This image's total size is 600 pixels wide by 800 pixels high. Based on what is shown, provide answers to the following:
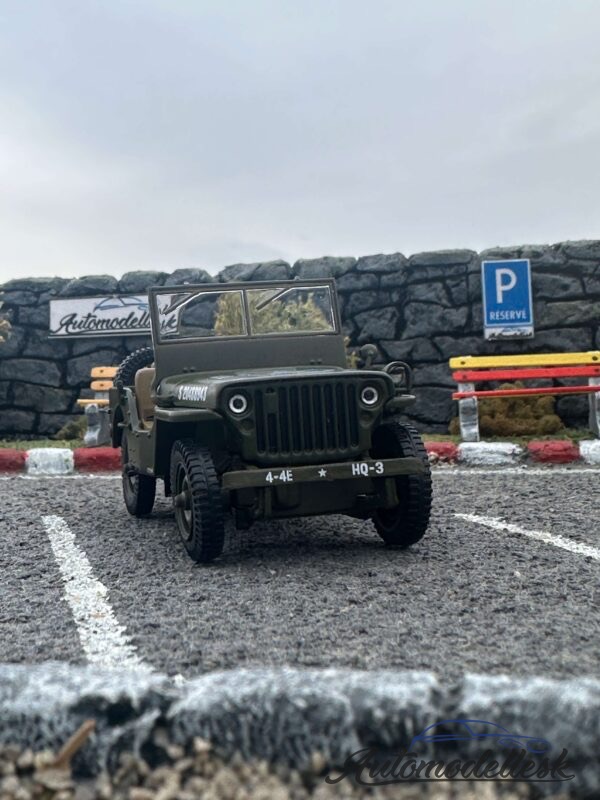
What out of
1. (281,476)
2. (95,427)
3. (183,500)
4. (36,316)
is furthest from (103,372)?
(281,476)

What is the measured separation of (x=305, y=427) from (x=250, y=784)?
8.66ft

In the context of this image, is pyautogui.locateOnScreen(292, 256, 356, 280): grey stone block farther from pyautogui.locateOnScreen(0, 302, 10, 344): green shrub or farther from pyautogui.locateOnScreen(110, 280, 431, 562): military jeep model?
pyautogui.locateOnScreen(110, 280, 431, 562): military jeep model

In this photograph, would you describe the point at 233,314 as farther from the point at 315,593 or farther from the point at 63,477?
the point at 63,477

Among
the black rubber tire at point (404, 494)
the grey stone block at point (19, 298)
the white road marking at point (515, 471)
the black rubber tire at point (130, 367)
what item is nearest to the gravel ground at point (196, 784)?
the black rubber tire at point (404, 494)

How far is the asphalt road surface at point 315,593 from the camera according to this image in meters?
3.04

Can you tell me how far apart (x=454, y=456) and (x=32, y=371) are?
7469mm

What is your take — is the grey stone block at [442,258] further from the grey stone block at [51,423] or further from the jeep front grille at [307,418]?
the jeep front grille at [307,418]

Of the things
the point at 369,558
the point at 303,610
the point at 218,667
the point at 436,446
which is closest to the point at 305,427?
the point at 369,558

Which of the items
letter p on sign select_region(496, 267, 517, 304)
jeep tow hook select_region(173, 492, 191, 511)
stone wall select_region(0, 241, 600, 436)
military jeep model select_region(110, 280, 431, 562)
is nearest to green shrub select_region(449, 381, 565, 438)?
stone wall select_region(0, 241, 600, 436)

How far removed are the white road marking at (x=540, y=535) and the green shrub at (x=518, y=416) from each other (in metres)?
4.35

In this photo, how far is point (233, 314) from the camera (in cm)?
575

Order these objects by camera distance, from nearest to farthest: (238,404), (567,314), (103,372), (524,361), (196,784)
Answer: (196,784) < (238,404) < (524,361) < (103,372) < (567,314)

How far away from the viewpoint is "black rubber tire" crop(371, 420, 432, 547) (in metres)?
4.72

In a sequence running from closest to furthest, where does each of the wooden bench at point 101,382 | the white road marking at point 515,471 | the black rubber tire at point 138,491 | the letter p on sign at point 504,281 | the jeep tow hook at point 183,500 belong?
1. the jeep tow hook at point 183,500
2. the black rubber tire at point 138,491
3. the white road marking at point 515,471
4. the wooden bench at point 101,382
5. the letter p on sign at point 504,281
